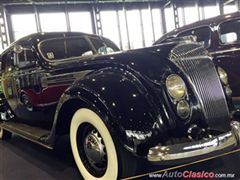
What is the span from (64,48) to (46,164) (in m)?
1.40

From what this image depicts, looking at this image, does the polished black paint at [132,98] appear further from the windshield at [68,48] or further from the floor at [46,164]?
the windshield at [68,48]

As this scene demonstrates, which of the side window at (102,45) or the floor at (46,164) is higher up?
the side window at (102,45)

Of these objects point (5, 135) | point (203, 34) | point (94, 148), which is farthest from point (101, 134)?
point (203, 34)

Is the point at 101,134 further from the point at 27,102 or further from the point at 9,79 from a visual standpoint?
the point at 9,79

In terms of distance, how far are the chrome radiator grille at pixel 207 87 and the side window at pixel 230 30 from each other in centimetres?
293

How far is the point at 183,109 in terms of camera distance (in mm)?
2223

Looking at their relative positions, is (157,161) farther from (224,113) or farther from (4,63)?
(4,63)

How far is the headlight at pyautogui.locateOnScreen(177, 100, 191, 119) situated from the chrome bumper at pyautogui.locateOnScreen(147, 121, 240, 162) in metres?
0.24

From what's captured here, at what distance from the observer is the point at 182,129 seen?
2.19 metres

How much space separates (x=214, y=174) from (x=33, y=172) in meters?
1.80

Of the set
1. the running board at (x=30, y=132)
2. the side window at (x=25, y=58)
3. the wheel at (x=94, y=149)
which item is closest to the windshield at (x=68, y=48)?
the side window at (x=25, y=58)

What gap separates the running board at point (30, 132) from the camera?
9.80ft

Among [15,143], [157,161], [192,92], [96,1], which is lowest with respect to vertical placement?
[15,143]

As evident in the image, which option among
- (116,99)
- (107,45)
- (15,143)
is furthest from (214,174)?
(15,143)
